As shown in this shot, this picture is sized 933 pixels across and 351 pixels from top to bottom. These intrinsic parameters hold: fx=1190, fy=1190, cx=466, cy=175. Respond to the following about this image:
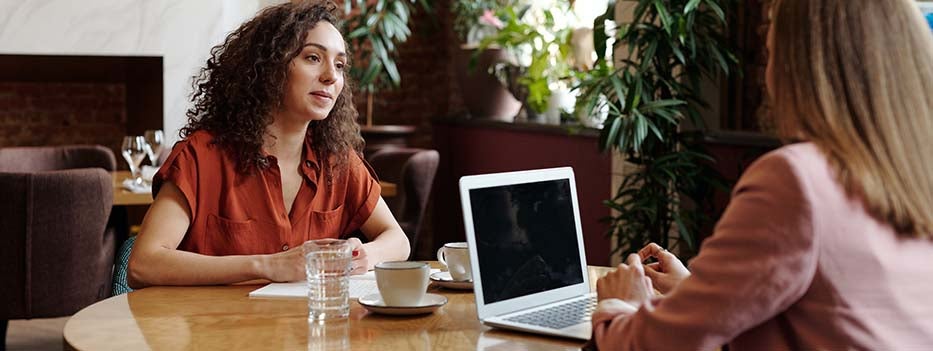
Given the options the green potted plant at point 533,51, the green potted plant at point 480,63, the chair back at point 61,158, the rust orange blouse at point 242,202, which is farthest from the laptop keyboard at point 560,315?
the green potted plant at point 480,63

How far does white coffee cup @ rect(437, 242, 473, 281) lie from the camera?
7.09ft

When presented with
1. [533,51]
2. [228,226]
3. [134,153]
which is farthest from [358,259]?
[533,51]

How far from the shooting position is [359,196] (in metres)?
2.62

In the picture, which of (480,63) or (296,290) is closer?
(296,290)

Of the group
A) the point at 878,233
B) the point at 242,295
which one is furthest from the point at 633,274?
the point at 242,295

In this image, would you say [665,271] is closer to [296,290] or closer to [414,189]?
[296,290]

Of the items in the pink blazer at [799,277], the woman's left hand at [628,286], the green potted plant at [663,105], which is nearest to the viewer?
the pink blazer at [799,277]

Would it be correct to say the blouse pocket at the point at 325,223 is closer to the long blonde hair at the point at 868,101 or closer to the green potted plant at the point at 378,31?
the long blonde hair at the point at 868,101

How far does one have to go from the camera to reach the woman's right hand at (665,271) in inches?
74.0

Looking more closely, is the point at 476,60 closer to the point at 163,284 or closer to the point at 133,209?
the point at 133,209

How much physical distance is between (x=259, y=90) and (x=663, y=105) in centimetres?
187

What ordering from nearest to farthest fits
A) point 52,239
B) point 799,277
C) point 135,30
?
point 799,277
point 52,239
point 135,30

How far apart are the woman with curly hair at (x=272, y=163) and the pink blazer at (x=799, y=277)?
1.10 metres

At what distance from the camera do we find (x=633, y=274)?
164 cm
